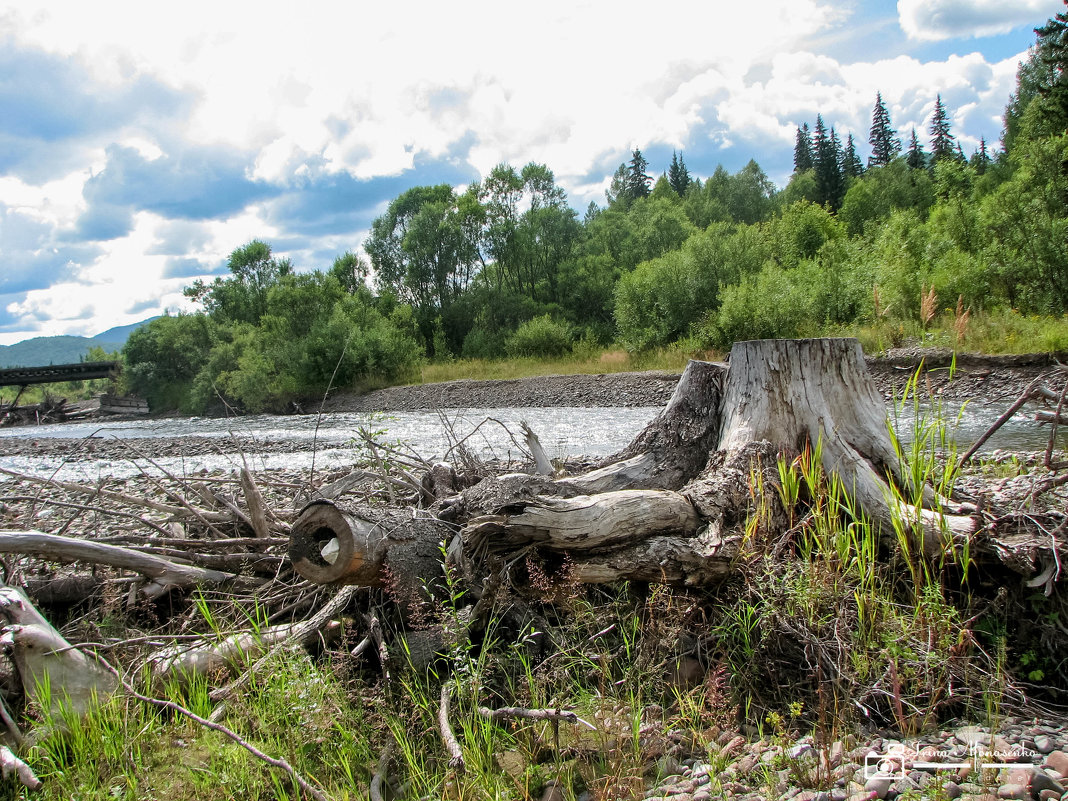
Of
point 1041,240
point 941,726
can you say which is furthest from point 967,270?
point 941,726

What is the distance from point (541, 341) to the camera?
135 feet

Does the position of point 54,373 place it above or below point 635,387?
above

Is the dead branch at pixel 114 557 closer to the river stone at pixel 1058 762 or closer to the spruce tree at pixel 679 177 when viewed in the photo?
the river stone at pixel 1058 762

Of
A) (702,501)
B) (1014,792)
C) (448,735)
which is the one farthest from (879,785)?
(702,501)

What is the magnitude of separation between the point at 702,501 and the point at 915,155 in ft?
298

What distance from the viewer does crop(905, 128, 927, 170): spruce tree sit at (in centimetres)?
7511

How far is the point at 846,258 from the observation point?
1275 inches

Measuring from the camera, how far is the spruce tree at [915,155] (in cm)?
7511

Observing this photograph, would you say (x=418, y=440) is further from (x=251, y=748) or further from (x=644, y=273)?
(x=644, y=273)

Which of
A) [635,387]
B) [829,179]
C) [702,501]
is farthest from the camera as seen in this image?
[829,179]

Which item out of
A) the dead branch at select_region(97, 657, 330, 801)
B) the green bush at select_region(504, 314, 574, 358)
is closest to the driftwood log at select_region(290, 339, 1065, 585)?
the dead branch at select_region(97, 657, 330, 801)

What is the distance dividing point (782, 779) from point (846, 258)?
115 feet

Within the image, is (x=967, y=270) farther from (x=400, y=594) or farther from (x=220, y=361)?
(x=220, y=361)

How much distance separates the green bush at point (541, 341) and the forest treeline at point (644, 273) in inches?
4.0
